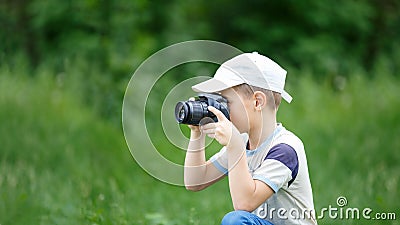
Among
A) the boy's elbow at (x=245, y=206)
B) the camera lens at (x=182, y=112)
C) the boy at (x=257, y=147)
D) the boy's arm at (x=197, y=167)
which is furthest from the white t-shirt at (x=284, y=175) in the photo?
the camera lens at (x=182, y=112)

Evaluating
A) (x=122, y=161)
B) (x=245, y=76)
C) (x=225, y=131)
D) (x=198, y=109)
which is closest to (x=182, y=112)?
(x=198, y=109)

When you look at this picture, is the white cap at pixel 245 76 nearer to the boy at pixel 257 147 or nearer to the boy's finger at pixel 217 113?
the boy at pixel 257 147

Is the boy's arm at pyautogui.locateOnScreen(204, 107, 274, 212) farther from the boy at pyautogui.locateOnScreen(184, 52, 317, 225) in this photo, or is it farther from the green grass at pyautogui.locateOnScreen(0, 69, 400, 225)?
the green grass at pyautogui.locateOnScreen(0, 69, 400, 225)

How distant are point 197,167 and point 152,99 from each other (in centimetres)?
542

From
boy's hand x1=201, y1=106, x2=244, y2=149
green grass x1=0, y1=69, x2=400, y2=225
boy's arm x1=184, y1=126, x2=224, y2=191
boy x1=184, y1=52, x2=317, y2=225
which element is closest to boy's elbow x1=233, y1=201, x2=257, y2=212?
boy x1=184, y1=52, x2=317, y2=225

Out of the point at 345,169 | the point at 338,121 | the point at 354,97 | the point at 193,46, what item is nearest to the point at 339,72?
the point at 354,97

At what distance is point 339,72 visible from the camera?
36.7ft

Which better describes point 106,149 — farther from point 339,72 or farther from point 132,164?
point 339,72

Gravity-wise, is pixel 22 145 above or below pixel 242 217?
above

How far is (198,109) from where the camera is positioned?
2674mm

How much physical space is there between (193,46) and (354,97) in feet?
14.4

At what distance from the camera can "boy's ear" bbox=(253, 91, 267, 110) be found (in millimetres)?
2795

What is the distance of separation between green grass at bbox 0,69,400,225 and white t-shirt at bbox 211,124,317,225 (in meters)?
0.72

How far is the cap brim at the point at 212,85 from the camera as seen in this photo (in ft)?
9.09
